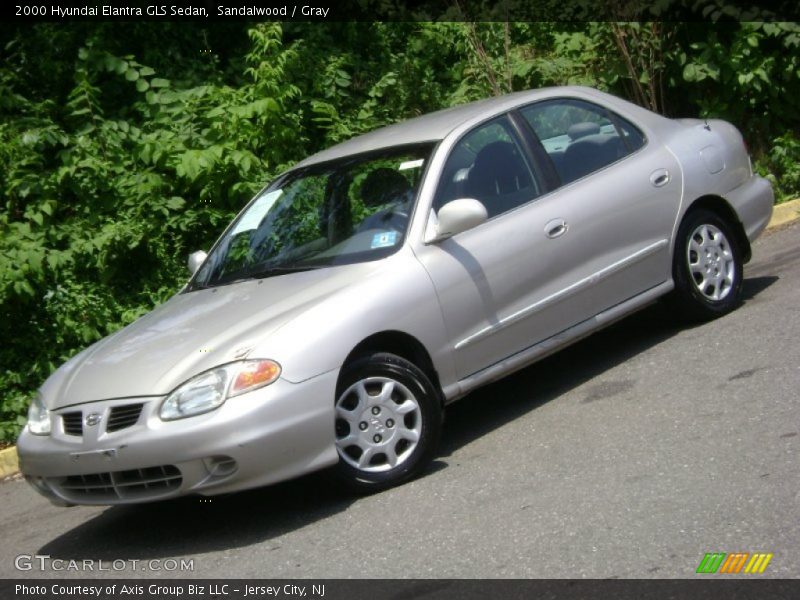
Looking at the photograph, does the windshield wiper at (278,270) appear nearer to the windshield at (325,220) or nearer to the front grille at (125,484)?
the windshield at (325,220)

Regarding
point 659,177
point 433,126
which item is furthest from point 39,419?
point 659,177

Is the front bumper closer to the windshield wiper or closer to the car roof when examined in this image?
the windshield wiper

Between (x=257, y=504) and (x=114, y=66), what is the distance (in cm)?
599

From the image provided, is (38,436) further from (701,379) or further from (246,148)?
(246,148)

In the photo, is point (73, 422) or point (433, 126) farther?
point (433, 126)

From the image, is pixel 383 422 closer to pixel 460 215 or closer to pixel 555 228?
pixel 460 215

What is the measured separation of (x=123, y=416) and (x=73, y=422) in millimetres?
324

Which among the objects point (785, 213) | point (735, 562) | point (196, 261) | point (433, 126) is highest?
point (433, 126)

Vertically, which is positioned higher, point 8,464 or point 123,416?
point 123,416

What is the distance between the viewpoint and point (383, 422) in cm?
587

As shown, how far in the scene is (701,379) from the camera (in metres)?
6.63

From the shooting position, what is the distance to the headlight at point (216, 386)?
543 cm

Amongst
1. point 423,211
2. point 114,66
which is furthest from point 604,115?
point 114,66

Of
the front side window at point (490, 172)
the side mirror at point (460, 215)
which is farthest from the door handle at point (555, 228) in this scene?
the side mirror at point (460, 215)
